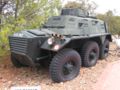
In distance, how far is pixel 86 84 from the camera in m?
6.23

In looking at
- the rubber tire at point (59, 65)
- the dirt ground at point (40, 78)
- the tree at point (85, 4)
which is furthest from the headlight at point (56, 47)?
the tree at point (85, 4)

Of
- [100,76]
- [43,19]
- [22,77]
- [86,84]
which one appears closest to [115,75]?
[100,76]

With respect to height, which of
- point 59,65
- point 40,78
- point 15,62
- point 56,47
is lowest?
point 40,78

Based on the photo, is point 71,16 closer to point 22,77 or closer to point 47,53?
point 47,53

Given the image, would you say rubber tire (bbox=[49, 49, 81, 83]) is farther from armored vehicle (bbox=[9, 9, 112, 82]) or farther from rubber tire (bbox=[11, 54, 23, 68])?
rubber tire (bbox=[11, 54, 23, 68])

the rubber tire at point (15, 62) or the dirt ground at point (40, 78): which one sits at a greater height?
the rubber tire at point (15, 62)

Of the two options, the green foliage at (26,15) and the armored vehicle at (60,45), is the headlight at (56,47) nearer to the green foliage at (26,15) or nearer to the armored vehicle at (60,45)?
the armored vehicle at (60,45)

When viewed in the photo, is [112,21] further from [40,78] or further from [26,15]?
[40,78]

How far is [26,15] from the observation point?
8.54 m

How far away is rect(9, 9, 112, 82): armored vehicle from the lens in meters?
6.26

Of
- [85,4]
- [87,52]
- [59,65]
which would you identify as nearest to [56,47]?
→ [59,65]

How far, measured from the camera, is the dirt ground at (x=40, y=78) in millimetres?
6148

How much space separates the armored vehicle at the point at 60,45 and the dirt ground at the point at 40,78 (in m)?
0.20

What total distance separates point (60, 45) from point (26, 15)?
9.30 feet
